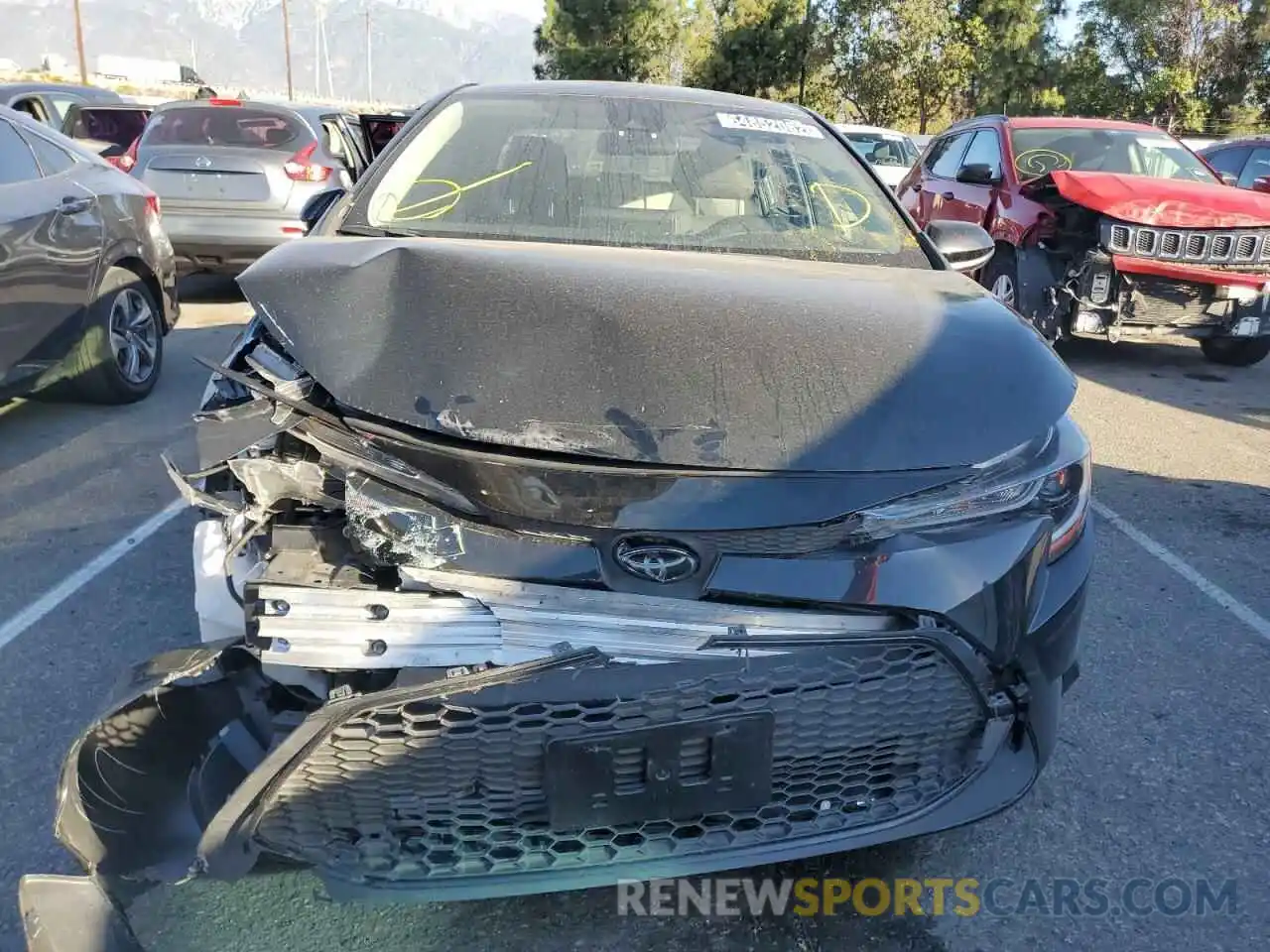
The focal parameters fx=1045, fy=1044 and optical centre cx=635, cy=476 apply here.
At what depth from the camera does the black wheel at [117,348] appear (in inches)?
207

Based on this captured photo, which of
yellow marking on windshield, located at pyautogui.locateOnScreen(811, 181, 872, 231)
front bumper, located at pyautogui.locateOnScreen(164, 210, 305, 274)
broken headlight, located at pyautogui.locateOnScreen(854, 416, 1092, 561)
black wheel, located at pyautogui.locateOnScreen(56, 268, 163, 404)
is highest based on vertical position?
yellow marking on windshield, located at pyautogui.locateOnScreen(811, 181, 872, 231)

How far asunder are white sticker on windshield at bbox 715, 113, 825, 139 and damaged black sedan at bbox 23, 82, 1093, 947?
1.62m

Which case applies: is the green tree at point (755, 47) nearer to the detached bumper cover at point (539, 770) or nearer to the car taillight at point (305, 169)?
the car taillight at point (305, 169)

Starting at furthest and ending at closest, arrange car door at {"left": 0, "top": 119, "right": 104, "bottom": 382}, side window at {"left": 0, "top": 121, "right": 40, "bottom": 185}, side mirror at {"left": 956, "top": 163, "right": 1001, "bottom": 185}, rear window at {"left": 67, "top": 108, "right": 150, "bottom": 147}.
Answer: rear window at {"left": 67, "top": 108, "right": 150, "bottom": 147}, side mirror at {"left": 956, "top": 163, "right": 1001, "bottom": 185}, side window at {"left": 0, "top": 121, "right": 40, "bottom": 185}, car door at {"left": 0, "top": 119, "right": 104, "bottom": 382}

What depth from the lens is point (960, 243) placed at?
11.8ft

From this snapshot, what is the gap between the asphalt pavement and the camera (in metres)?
2.19

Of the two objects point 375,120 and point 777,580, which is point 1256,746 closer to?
point 777,580

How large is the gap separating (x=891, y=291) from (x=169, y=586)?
2.57m

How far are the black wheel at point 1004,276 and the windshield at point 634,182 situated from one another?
155 inches

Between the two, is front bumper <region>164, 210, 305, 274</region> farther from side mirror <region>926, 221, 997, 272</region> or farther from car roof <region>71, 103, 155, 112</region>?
side mirror <region>926, 221, 997, 272</region>

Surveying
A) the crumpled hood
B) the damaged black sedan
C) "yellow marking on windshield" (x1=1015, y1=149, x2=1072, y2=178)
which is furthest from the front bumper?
the damaged black sedan

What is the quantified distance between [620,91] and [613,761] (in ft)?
8.89

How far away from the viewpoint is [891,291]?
270cm

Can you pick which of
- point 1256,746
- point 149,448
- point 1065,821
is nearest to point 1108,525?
point 1256,746
